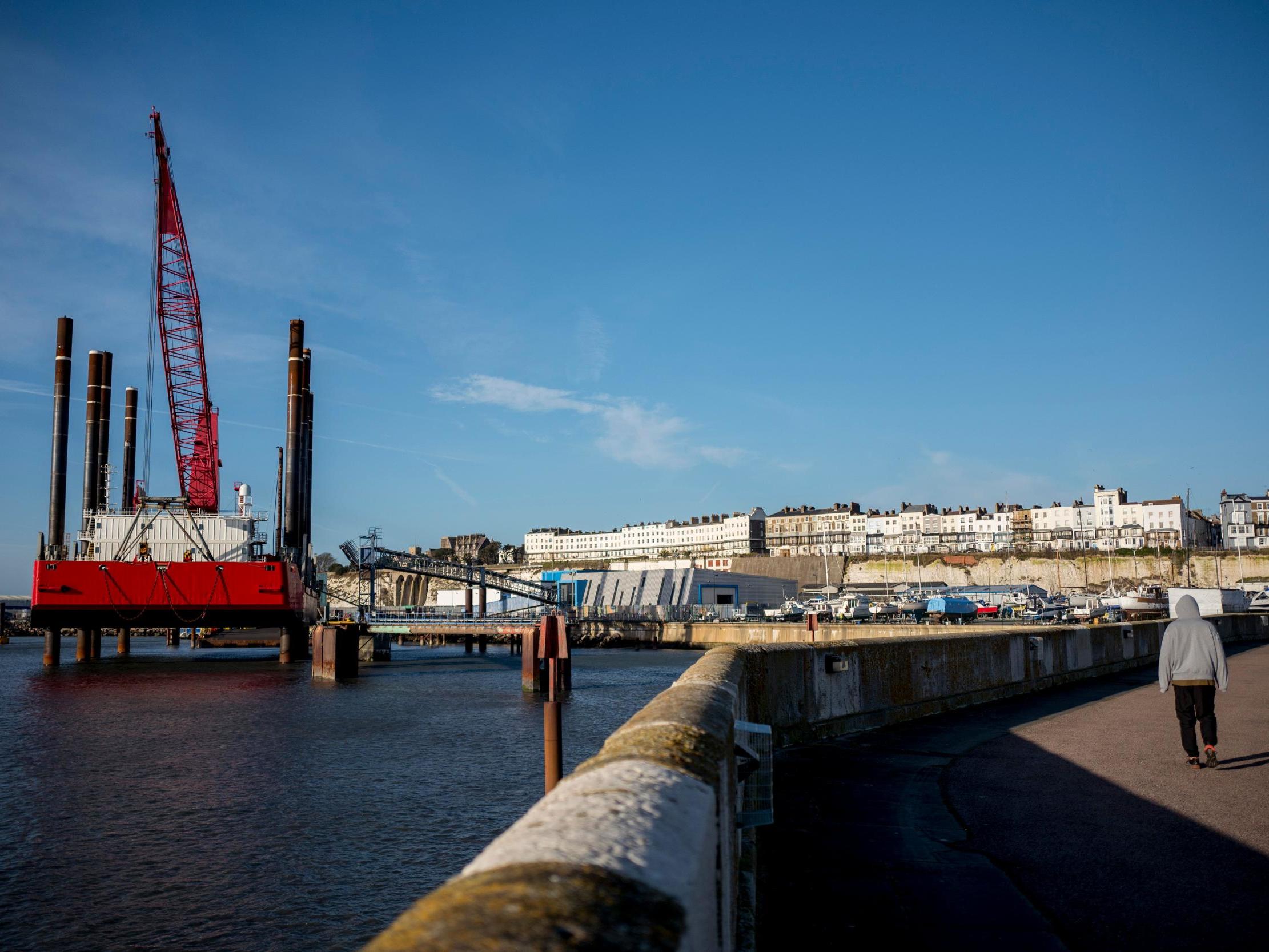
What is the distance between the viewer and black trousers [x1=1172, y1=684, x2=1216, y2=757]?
9.76 meters

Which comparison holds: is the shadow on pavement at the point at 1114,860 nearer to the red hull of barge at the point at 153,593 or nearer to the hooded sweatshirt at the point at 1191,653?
the hooded sweatshirt at the point at 1191,653

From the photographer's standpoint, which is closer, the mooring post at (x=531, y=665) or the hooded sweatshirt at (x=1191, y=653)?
the hooded sweatshirt at (x=1191, y=653)

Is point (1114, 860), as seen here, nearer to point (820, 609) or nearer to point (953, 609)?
point (953, 609)

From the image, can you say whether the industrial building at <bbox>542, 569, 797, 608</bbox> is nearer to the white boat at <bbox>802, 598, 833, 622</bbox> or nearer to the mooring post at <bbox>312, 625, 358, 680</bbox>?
the white boat at <bbox>802, 598, 833, 622</bbox>

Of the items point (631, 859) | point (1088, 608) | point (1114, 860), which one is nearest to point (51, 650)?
point (1114, 860)

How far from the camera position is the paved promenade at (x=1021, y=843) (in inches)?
210

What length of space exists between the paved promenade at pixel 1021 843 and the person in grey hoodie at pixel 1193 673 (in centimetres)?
35

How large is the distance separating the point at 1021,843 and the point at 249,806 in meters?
12.2

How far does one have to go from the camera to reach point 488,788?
16359mm

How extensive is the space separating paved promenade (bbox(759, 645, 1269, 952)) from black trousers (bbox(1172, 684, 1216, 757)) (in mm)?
294

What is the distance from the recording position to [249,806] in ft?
50.2

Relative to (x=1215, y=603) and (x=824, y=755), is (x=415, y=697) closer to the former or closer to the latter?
(x=824, y=755)

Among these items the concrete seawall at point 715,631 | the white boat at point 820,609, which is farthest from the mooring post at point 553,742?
the white boat at point 820,609

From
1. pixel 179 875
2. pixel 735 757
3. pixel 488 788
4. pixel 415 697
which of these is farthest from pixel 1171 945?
pixel 415 697
